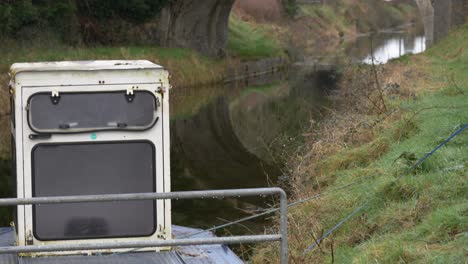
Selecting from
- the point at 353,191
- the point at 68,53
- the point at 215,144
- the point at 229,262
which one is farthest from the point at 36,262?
the point at 68,53

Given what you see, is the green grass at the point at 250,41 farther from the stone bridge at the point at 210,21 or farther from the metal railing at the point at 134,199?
the metal railing at the point at 134,199

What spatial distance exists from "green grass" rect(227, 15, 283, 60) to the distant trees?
707 cm

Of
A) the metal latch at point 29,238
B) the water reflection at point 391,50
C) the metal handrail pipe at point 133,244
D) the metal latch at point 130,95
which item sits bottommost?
the water reflection at point 391,50

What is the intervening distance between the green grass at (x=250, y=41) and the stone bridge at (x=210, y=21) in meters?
1.39

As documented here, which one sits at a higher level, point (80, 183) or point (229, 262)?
point (80, 183)

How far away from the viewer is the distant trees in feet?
95.8

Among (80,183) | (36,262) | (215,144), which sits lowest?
(215,144)

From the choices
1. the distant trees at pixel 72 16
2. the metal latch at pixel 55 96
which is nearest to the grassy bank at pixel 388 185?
the metal latch at pixel 55 96

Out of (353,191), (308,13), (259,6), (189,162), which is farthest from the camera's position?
(308,13)

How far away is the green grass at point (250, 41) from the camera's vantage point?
42.8 m

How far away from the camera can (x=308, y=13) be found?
2621 inches

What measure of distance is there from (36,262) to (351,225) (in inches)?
148

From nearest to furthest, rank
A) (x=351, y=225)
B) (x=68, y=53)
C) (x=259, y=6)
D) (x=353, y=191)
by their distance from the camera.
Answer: (x=351, y=225), (x=353, y=191), (x=68, y=53), (x=259, y=6)

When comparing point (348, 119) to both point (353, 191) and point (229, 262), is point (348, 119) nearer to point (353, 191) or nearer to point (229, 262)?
point (353, 191)
